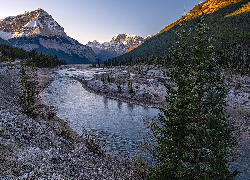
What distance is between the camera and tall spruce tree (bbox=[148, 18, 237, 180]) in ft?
37.3

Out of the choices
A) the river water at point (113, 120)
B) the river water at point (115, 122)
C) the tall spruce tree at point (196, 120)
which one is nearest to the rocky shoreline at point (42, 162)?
the tall spruce tree at point (196, 120)

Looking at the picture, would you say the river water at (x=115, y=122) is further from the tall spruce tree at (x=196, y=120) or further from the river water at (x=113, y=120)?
the tall spruce tree at (x=196, y=120)

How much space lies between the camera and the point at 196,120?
50.0ft

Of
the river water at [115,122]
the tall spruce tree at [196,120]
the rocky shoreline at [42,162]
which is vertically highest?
the tall spruce tree at [196,120]

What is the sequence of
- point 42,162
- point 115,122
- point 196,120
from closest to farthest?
point 196,120 < point 42,162 < point 115,122

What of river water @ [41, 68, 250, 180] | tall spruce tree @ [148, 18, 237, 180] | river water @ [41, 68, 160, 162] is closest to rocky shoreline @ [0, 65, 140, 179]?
tall spruce tree @ [148, 18, 237, 180]

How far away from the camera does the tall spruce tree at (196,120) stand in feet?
37.3

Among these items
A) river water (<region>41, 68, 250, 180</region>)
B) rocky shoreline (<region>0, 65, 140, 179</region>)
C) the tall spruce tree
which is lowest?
river water (<region>41, 68, 250, 180</region>)

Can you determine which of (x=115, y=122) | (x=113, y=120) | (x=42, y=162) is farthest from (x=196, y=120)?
(x=113, y=120)

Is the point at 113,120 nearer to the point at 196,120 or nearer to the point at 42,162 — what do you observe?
the point at 42,162

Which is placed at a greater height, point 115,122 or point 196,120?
point 196,120

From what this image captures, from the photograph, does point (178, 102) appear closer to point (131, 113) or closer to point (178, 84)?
point (178, 84)

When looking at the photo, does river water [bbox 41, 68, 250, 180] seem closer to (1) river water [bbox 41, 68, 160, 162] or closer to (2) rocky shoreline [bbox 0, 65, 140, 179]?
(1) river water [bbox 41, 68, 160, 162]

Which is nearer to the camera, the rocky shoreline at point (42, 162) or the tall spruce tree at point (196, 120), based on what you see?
A: the tall spruce tree at point (196, 120)
